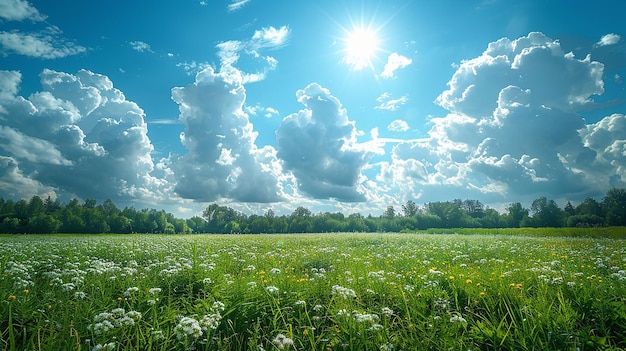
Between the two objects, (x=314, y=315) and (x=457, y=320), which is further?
(x=314, y=315)

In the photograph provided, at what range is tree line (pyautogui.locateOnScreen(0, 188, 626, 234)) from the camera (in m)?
83.8

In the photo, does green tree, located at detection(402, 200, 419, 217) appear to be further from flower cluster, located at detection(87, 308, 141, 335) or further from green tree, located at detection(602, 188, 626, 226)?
flower cluster, located at detection(87, 308, 141, 335)

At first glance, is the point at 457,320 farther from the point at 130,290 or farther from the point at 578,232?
the point at 578,232

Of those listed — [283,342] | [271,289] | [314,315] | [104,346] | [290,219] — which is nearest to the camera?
[104,346]

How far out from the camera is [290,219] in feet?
393

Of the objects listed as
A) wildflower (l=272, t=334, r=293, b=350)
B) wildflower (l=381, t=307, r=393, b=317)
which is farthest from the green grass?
wildflower (l=272, t=334, r=293, b=350)

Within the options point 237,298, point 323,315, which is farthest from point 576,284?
point 237,298

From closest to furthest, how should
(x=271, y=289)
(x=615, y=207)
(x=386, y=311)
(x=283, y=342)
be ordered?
(x=283, y=342) < (x=386, y=311) < (x=271, y=289) < (x=615, y=207)

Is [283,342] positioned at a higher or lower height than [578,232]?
higher

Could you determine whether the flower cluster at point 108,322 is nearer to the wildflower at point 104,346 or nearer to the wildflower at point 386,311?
the wildflower at point 104,346

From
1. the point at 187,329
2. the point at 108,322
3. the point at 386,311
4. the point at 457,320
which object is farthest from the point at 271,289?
the point at 457,320

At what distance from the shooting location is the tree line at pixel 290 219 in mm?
83812

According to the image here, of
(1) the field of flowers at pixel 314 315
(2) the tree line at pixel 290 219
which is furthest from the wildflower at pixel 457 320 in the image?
(2) the tree line at pixel 290 219

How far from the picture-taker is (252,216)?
127 m
